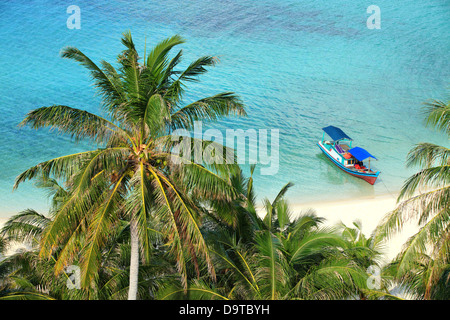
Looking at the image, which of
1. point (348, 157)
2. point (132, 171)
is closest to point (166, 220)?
point (132, 171)

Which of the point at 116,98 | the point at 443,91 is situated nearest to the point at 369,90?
the point at 443,91

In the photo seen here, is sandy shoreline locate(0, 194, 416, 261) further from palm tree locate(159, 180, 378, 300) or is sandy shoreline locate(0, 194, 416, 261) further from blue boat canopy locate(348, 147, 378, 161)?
palm tree locate(159, 180, 378, 300)

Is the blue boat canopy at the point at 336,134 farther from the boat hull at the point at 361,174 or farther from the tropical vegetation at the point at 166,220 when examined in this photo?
the tropical vegetation at the point at 166,220

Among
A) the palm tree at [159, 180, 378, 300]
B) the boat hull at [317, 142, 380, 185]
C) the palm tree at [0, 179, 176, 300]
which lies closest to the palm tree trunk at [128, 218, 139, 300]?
the palm tree at [159, 180, 378, 300]

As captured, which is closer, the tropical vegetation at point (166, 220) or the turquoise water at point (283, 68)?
the tropical vegetation at point (166, 220)

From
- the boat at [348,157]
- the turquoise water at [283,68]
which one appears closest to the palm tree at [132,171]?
the turquoise water at [283,68]

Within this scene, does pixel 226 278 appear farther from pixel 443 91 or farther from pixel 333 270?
pixel 443 91
